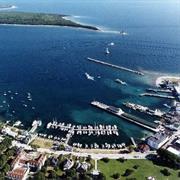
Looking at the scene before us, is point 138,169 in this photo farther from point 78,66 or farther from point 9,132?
point 78,66

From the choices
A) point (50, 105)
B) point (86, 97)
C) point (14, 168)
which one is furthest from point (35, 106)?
point (14, 168)

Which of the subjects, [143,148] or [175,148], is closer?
[143,148]

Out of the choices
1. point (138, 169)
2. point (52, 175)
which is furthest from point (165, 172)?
point (52, 175)

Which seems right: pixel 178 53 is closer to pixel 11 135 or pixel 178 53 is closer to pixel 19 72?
pixel 19 72

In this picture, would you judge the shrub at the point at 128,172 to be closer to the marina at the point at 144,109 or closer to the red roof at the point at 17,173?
the red roof at the point at 17,173

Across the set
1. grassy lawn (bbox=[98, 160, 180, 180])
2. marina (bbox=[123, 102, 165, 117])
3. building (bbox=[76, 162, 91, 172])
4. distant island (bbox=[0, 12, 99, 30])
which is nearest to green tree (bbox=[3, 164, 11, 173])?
building (bbox=[76, 162, 91, 172])

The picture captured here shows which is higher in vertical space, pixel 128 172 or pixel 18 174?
pixel 18 174
